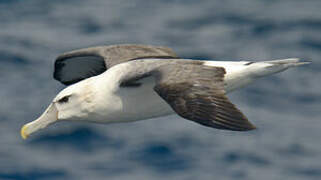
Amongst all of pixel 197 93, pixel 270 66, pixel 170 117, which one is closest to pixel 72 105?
pixel 197 93

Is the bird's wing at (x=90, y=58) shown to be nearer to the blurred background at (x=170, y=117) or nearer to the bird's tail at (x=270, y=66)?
the bird's tail at (x=270, y=66)

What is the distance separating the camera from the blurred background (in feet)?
63.8

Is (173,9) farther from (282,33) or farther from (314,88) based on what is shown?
(314,88)

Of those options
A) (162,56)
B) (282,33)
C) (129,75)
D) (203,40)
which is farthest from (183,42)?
(129,75)

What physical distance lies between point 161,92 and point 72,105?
6.64ft

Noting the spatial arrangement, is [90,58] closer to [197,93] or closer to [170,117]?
[197,93]

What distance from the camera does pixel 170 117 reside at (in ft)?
68.2

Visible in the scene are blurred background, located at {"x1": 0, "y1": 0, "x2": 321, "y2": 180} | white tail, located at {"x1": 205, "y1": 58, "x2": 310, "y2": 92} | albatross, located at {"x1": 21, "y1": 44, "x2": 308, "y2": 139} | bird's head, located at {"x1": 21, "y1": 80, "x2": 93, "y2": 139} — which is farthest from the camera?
blurred background, located at {"x1": 0, "y1": 0, "x2": 321, "y2": 180}

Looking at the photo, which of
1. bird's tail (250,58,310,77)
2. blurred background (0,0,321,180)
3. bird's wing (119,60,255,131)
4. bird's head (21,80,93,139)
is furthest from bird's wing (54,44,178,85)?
blurred background (0,0,321,180)

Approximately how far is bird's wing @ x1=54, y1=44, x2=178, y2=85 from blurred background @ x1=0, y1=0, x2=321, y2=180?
3186 millimetres

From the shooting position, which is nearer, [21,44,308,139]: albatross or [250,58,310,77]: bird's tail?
[21,44,308,139]: albatross

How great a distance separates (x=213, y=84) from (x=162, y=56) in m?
2.95

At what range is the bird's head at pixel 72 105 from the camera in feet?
46.9

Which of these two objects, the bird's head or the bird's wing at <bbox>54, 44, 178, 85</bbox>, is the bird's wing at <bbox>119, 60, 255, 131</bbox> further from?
the bird's wing at <bbox>54, 44, 178, 85</bbox>
